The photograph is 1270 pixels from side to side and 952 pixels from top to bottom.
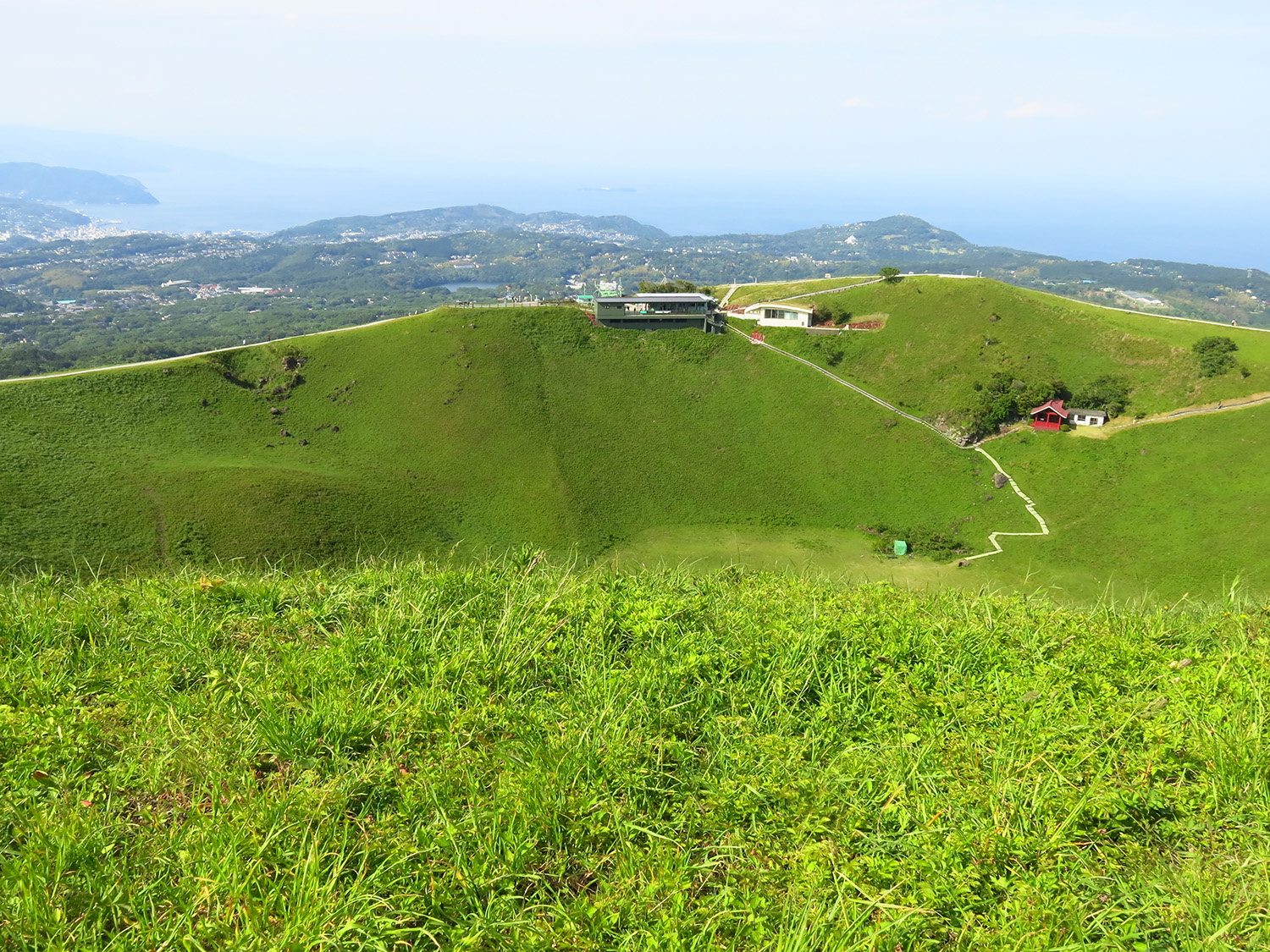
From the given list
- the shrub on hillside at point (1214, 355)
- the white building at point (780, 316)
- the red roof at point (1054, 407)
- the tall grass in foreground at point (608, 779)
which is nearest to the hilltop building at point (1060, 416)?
the red roof at point (1054, 407)

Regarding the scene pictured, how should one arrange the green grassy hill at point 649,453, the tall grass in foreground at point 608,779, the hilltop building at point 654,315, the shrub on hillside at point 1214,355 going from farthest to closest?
the hilltop building at point 654,315, the shrub on hillside at point 1214,355, the green grassy hill at point 649,453, the tall grass in foreground at point 608,779

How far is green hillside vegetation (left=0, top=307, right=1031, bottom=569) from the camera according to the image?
38.7m

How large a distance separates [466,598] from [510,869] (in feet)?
11.7

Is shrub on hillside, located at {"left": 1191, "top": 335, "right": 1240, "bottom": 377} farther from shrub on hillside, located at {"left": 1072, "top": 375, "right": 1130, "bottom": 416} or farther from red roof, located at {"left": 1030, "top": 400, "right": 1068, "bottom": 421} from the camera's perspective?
red roof, located at {"left": 1030, "top": 400, "right": 1068, "bottom": 421}

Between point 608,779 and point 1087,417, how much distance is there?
62059 millimetres

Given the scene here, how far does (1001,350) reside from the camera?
58688 millimetres

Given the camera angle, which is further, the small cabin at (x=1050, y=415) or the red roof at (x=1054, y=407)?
the small cabin at (x=1050, y=415)

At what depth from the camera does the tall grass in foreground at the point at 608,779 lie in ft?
9.77

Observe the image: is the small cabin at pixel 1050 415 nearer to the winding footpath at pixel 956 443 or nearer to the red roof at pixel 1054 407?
the red roof at pixel 1054 407

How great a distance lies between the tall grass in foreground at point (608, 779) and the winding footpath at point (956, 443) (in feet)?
137

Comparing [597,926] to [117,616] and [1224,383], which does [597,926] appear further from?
[1224,383]

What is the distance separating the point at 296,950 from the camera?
2.63 meters

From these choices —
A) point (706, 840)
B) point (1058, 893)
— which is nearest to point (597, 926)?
point (706, 840)

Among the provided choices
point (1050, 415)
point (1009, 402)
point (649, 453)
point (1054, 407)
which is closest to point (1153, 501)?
point (1050, 415)
